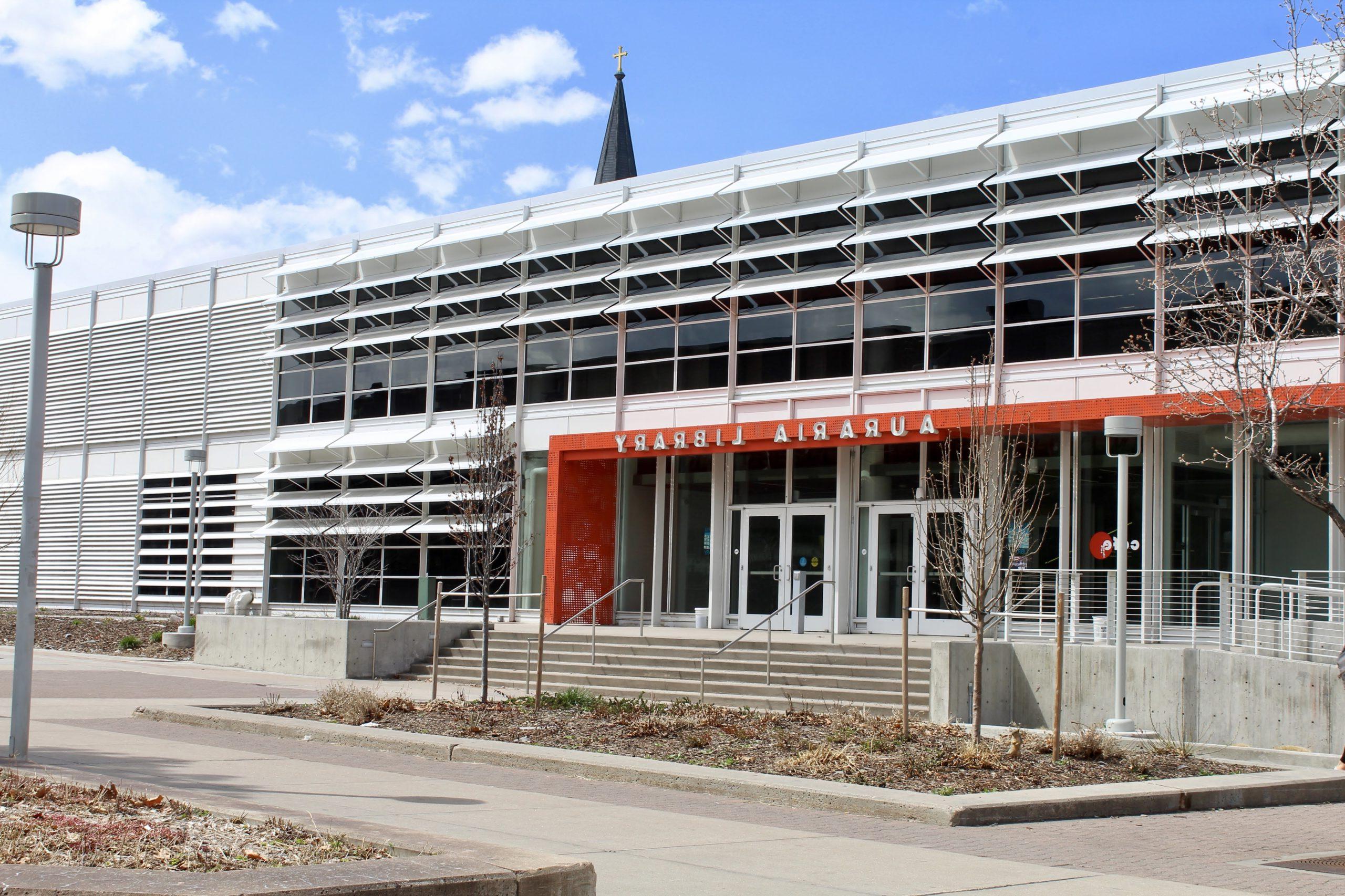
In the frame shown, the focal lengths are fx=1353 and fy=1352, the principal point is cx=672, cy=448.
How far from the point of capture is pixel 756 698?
20203 mm

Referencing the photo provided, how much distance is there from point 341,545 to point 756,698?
1511cm

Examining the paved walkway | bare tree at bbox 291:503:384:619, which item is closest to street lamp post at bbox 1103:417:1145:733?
the paved walkway

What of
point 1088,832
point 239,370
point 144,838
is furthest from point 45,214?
point 239,370

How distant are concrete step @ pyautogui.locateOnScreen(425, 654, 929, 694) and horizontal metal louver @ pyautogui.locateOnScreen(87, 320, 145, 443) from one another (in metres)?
21.3

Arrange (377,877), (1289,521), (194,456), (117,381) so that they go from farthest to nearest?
(117,381)
(194,456)
(1289,521)
(377,877)

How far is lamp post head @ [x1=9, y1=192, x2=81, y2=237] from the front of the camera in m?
11.1

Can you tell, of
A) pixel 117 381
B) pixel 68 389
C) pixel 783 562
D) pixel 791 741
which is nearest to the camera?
pixel 791 741

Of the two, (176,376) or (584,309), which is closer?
(584,309)

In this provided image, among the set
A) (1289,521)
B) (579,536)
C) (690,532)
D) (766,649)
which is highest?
(1289,521)

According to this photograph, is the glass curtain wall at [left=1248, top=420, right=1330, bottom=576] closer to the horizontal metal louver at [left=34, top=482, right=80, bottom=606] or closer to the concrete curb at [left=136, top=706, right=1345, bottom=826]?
the concrete curb at [left=136, top=706, right=1345, bottom=826]

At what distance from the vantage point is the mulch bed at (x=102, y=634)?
30.7m

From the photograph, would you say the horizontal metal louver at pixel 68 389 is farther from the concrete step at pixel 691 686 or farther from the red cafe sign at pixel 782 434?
the concrete step at pixel 691 686

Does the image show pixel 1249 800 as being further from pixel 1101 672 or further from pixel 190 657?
pixel 190 657

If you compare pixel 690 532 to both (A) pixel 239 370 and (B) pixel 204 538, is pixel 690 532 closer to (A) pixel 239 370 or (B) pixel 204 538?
(A) pixel 239 370
